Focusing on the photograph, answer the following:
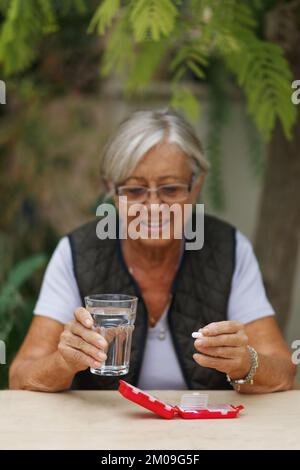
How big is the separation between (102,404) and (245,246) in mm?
788

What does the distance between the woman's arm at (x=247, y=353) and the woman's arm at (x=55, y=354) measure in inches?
9.3

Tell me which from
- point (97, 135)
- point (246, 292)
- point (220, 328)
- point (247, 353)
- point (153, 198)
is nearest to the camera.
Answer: point (220, 328)

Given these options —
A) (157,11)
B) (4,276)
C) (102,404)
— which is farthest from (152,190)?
(4,276)

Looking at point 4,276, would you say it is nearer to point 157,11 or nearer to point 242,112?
point 242,112

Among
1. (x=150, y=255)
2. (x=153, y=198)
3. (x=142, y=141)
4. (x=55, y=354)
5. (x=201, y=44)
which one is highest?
(x=201, y=44)

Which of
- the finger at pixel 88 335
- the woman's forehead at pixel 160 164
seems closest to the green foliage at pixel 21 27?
the woman's forehead at pixel 160 164

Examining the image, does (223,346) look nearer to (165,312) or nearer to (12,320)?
(165,312)

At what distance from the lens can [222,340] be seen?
179 cm

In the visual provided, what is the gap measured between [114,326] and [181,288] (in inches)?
23.2

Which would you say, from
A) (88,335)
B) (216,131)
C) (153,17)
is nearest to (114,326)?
(88,335)

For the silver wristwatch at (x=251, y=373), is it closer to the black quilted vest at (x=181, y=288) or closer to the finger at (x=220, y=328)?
the finger at (x=220, y=328)

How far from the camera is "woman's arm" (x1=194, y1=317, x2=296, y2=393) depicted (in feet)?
5.84

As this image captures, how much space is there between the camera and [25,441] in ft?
5.03

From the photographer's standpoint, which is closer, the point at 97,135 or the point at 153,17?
the point at 153,17
